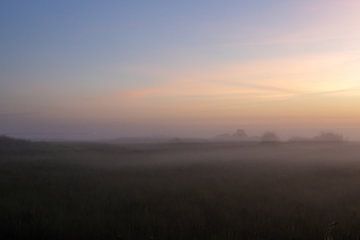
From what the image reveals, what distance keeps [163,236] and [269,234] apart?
9.65 feet

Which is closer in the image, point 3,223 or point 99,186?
point 3,223

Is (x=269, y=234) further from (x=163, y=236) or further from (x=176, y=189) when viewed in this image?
(x=176, y=189)

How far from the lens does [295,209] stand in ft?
59.1

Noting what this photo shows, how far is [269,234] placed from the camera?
46.9ft

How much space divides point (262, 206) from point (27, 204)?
8209mm

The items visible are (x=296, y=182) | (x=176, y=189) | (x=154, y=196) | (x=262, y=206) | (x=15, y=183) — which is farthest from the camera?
(x=296, y=182)

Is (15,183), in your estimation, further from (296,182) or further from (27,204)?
(296,182)

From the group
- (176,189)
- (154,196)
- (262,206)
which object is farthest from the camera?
(176,189)

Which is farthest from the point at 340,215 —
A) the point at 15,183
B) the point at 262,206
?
the point at 15,183

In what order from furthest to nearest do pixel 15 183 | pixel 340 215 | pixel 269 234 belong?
pixel 15 183 → pixel 340 215 → pixel 269 234

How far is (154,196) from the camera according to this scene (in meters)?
20.7

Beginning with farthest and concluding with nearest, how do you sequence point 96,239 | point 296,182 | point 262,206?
point 296,182 → point 262,206 → point 96,239

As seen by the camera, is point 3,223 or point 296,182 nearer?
point 3,223

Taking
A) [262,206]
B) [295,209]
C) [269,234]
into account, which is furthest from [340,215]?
[269,234]
